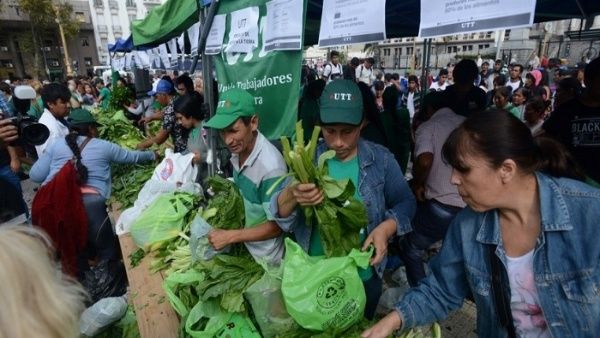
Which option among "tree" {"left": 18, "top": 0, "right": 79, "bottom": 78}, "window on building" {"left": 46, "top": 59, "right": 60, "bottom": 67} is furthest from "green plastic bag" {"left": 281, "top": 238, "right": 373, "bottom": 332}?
"window on building" {"left": 46, "top": 59, "right": 60, "bottom": 67}

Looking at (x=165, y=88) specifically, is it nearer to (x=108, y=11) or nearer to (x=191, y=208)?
(x=191, y=208)

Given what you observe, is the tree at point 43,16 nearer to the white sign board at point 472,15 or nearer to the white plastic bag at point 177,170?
the white plastic bag at point 177,170

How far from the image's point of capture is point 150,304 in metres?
2.60

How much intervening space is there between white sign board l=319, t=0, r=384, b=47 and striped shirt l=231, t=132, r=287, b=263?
0.70 metres

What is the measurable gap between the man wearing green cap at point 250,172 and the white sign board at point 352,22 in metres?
0.65

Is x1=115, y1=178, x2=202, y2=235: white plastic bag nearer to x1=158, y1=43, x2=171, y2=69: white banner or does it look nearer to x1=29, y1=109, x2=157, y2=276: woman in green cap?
x1=29, y1=109, x2=157, y2=276: woman in green cap

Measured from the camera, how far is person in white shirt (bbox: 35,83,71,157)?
4.14m

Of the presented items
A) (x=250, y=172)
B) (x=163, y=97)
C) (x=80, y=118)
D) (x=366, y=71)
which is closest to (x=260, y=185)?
(x=250, y=172)

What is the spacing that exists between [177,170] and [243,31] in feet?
5.19

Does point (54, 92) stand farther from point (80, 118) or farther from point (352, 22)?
point (352, 22)

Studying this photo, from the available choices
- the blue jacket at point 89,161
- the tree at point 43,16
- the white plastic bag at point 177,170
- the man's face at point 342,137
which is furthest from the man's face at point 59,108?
the tree at point 43,16

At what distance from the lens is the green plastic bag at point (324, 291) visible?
4.81ft

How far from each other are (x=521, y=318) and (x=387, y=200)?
0.83 meters

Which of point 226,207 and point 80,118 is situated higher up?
point 80,118
